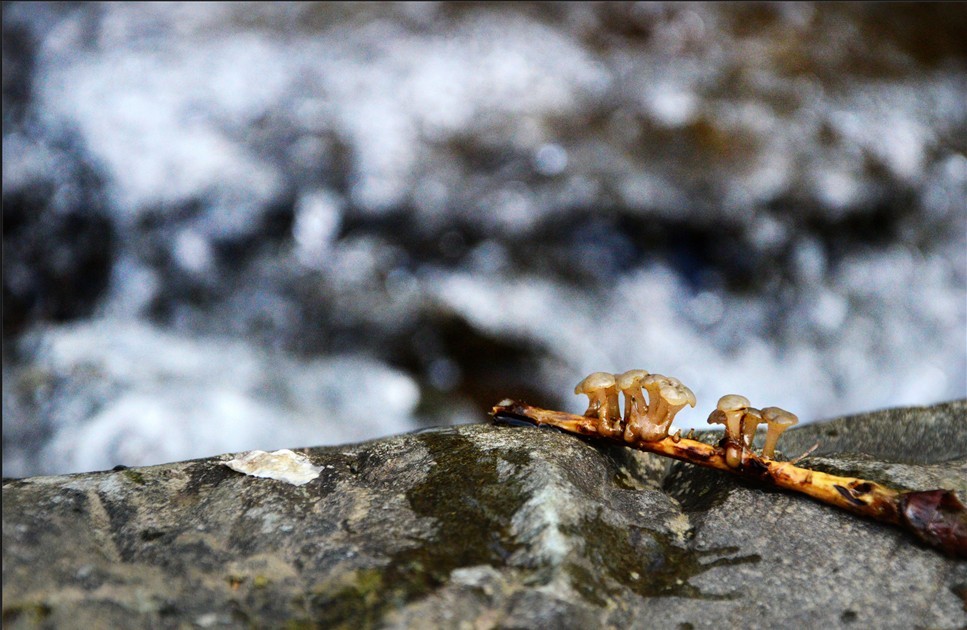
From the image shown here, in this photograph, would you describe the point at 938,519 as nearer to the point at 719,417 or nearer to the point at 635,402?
the point at 719,417

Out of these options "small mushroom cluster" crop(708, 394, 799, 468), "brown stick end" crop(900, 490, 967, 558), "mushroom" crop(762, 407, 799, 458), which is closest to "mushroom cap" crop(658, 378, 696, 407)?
"small mushroom cluster" crop(708, 394, 799, 468)

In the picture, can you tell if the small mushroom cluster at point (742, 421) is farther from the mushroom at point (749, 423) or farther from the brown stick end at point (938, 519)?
the brown stick end at point (938, 519)

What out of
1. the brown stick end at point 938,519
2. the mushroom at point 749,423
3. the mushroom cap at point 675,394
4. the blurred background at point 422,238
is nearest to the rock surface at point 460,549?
the brown stick end at point 938,519

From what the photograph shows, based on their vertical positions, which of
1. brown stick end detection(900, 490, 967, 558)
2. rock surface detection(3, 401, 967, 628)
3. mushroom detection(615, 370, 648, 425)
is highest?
mushroom detection(615, 370, 648, 425)

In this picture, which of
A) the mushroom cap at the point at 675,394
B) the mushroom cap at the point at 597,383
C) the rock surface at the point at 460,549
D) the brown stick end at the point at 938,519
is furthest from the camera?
the mushroom cap at the point at 597,383

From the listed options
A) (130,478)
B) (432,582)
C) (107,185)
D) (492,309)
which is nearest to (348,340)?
(492,309)

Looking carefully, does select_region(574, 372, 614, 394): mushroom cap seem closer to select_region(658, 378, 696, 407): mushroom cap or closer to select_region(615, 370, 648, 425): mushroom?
select_region(615, 370, 648, 425): mushroom

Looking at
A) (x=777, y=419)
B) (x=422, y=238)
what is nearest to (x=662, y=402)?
(x=777, y=419)
